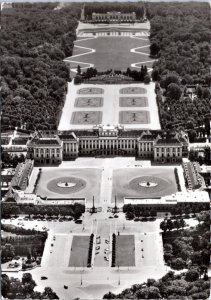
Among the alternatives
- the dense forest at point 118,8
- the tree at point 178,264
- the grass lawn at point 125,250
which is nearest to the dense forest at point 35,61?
the dense forest at point 118,8

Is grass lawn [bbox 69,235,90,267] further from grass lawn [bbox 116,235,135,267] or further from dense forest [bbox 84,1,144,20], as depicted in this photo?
dense forest [bbox 84,1,144,20]

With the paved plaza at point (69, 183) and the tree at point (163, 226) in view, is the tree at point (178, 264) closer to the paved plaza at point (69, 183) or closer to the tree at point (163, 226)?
the tree at point (163, 226)

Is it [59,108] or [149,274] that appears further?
[59,108]

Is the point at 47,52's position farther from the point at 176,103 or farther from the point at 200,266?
the point at 200,266

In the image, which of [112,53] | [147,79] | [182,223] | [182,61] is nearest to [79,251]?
[182,223]

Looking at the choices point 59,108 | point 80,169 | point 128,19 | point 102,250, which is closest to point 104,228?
point 102,250

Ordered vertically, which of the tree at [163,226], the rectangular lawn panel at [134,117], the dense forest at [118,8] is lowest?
the rectangular lawn panel at [134,117]

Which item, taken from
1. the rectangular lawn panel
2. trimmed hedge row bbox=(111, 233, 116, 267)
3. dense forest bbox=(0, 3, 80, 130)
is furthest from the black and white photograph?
the rectangular lawn panel
